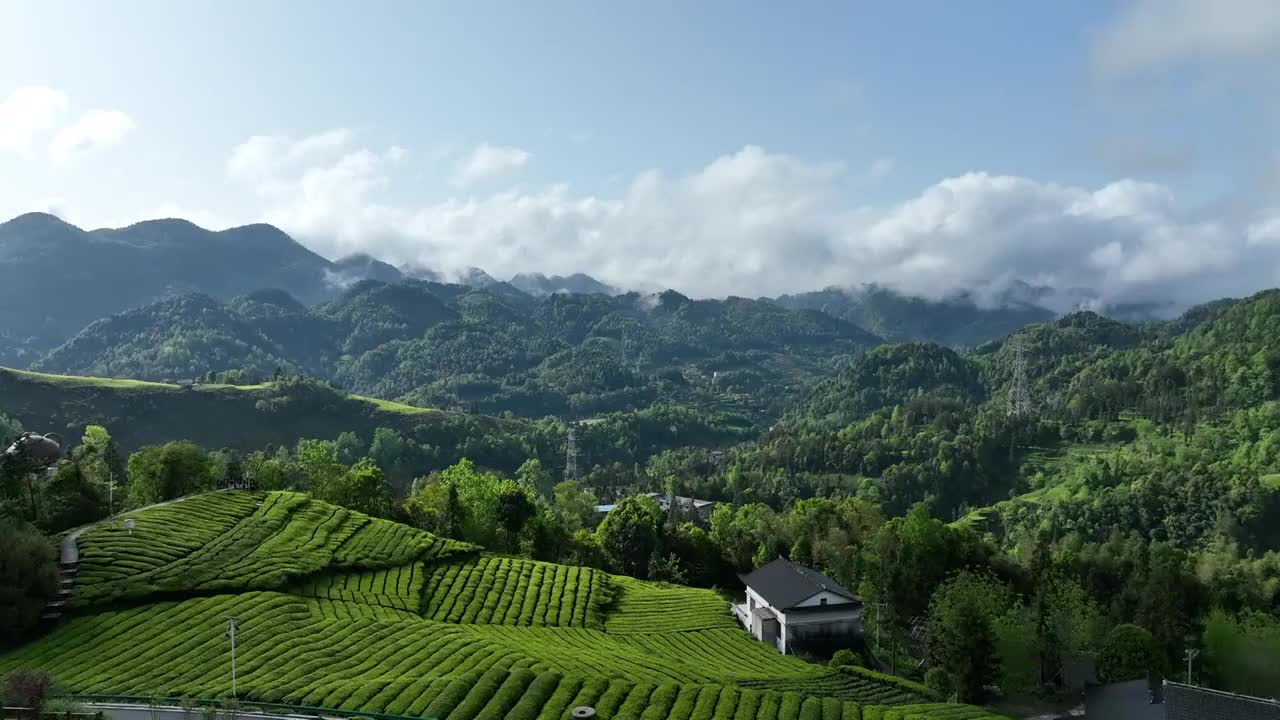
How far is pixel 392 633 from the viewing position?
54.0 m

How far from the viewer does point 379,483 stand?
101m

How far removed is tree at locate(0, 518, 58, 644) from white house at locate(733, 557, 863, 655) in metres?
56.7

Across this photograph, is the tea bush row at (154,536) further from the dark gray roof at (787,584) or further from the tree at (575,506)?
the tree at (575,506)

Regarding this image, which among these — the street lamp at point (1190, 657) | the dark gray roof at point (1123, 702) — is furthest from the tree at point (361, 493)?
the street lamp at point (1190, 657)

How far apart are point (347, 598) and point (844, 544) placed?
58.1 metres

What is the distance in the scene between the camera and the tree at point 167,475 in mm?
88812

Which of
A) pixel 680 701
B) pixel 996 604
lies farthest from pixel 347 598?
pixel 996 604

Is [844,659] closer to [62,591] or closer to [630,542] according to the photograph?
[630,542]

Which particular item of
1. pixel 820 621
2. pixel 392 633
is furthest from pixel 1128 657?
pixel 392 633

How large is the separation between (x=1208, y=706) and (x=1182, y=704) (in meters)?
1.65

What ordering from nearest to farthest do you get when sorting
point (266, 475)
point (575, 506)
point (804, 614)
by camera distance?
point (804, 614) → point (266, 475) → point (575, 506)

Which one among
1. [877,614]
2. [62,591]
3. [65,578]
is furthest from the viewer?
[877,614]

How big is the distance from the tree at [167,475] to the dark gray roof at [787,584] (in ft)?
201

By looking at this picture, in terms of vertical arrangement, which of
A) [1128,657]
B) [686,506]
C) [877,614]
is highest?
[1128,657]
